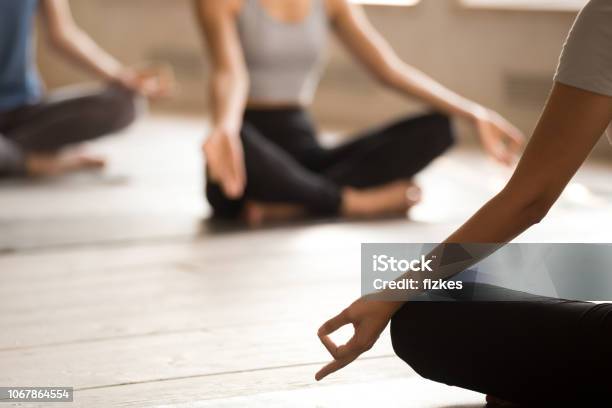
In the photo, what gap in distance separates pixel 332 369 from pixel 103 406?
34cm

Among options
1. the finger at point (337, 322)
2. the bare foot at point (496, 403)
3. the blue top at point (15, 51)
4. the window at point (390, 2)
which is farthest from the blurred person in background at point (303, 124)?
the window at point (390, 2)

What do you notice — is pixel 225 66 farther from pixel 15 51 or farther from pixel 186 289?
pixel 15 51

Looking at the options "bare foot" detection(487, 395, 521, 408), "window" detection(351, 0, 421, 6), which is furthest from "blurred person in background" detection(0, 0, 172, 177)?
"bare foot" detection(487, 395, 521, 408)

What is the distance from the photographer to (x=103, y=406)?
4.73 feet

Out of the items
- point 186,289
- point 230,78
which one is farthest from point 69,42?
point 186,289

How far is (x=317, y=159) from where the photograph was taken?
117 inches

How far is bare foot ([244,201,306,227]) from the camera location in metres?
2.81

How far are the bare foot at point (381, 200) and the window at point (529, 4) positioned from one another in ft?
5.33

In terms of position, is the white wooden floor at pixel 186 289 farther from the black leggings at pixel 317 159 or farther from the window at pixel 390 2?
the window at pixel 390 2

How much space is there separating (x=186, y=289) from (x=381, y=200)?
94cm

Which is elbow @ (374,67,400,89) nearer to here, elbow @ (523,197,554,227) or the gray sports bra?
the gray sports bra

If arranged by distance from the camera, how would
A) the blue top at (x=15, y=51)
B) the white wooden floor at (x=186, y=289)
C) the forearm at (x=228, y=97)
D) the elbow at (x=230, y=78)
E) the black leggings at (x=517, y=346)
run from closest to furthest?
1. the black leggings at (x=517, y=346)
2. the white wooden floor at (x=186, y=289)
3. the forearm at (x=228, y=97)
4. the elbow at (x=230, y=78)
5. the blue top at (x=15, y=51)

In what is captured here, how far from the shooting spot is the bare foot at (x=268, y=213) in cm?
281

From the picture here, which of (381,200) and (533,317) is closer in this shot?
(533,317)
